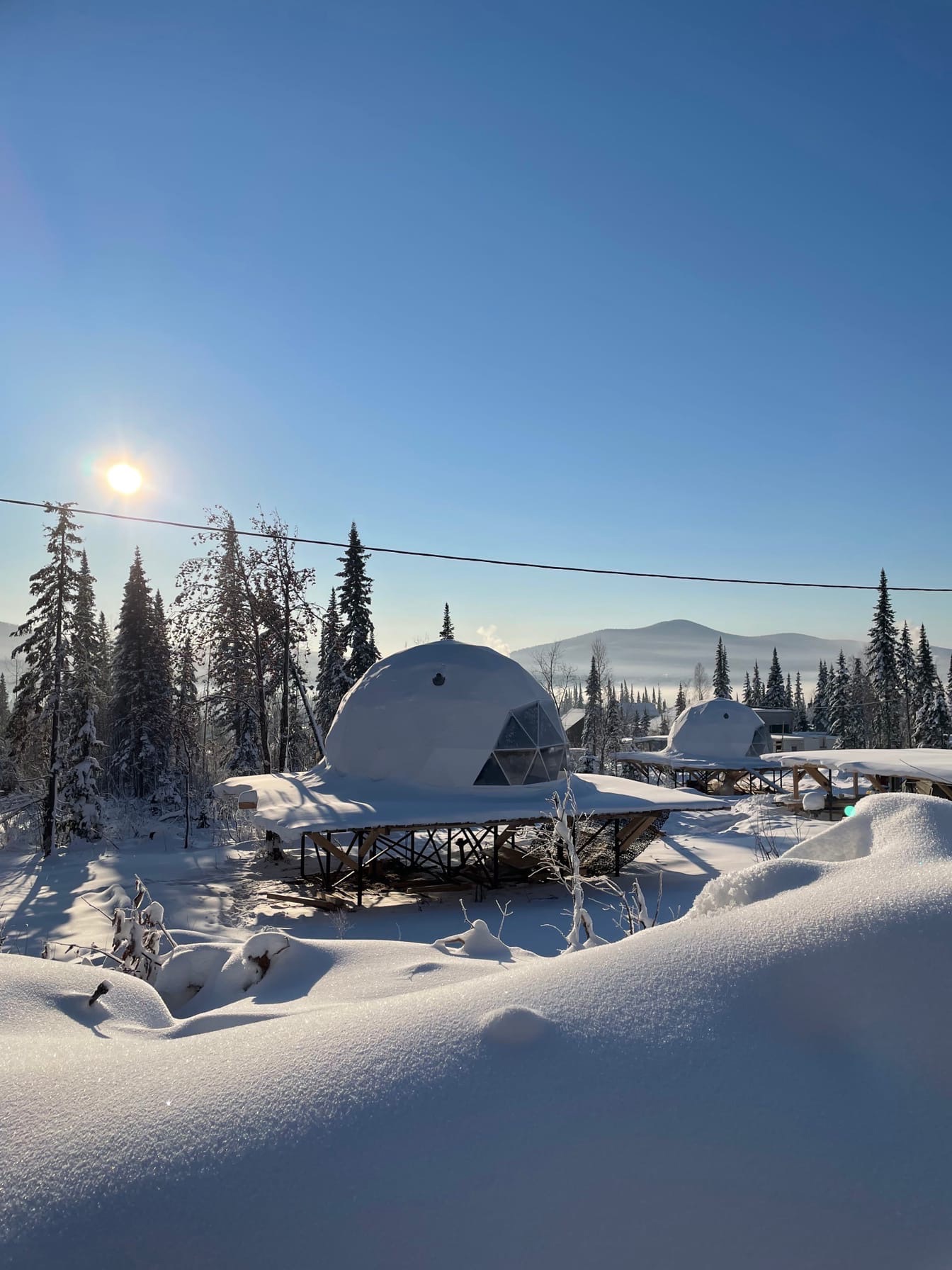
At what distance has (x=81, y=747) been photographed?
23078mm

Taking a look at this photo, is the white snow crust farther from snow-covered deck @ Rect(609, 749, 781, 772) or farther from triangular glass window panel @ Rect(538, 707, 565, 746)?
triangular glass window panel @ Rect(538, 707, 565, 746)

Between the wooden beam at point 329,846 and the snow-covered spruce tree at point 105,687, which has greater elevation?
the snow-covered spruce tree at point 105,687

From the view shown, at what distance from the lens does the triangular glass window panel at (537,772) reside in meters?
15.4

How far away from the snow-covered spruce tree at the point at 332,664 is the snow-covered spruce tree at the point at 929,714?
120ft

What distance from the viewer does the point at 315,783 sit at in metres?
15.5

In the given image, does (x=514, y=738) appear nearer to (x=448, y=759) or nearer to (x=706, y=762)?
(x=448, y=759)

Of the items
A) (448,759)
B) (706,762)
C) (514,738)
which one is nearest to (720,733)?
(706,762)

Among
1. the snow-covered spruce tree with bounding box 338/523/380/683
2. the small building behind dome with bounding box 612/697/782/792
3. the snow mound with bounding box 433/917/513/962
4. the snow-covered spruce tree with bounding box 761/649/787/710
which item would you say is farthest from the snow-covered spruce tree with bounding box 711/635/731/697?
the snow mound with bounding box 433/917/513/962

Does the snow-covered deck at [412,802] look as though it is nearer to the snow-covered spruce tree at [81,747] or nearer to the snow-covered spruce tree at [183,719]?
the snow-covered spruce tree at [81,747]

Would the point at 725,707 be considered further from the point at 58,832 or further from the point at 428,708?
the point at 58,832

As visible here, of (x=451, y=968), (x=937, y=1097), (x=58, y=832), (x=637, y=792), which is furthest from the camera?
(x=58, y=832)

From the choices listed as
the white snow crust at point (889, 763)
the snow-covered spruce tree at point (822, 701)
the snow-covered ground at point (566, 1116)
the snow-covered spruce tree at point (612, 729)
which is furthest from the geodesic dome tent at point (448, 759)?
the snow-covered spruce tree at point (822, 701)

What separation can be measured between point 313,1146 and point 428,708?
1355 centimetres

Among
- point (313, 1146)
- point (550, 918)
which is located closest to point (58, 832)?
point (550, 918)
